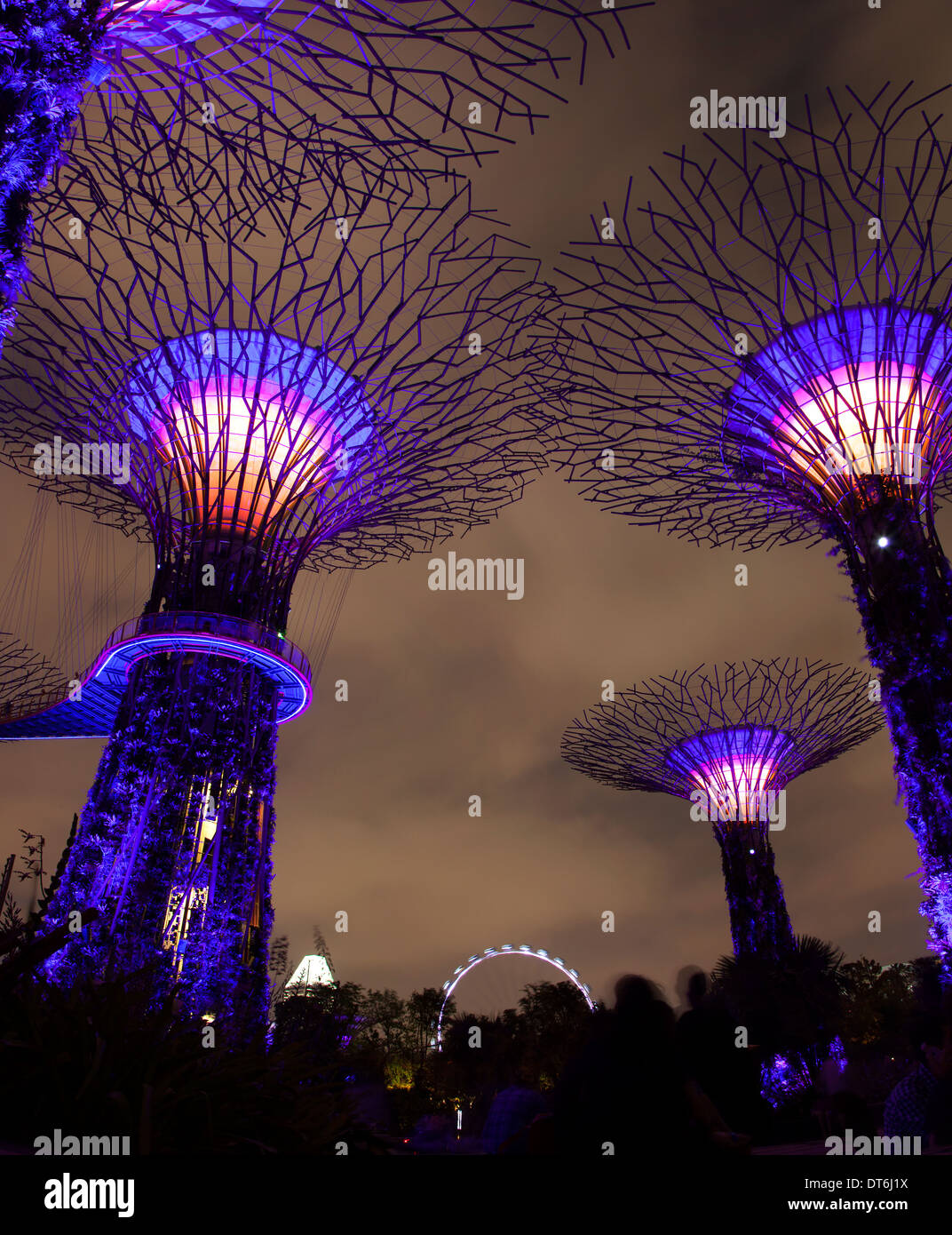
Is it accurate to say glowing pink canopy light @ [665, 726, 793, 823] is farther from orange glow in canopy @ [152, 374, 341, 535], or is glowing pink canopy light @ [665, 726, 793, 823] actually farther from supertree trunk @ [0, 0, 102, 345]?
supertree trunk @ [0, 0, 102, 345]

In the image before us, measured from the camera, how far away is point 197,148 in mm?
16969

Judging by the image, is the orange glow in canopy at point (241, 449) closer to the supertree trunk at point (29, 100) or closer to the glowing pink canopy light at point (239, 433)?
the glowing pink canopy light at point (239, 433)

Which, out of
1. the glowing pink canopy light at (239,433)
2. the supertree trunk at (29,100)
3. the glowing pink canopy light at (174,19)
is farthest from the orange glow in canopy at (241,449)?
the supertree trunk at (29,100)

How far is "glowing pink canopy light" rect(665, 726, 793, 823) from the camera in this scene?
26.5 meters

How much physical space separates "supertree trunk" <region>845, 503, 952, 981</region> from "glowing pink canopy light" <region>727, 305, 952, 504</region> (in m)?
1.08

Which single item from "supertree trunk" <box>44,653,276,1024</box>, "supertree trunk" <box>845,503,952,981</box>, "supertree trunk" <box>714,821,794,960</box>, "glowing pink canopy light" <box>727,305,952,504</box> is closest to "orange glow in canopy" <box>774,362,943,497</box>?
"glowing pink canopy light" <box>727,305,952,504</box>

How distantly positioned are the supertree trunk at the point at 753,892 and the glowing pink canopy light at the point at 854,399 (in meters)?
14.7

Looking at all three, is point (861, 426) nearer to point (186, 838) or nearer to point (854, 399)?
point (854, 399)

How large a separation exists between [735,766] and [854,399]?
1630cm

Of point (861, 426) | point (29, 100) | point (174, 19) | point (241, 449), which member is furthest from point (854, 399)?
point (29, 100)

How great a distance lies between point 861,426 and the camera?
13336 mm

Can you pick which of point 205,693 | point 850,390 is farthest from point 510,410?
point 205,693

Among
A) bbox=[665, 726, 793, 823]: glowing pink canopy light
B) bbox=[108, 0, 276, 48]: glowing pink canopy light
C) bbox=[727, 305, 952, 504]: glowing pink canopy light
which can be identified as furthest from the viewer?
bbox=[665, 726, 793, 823]: glowing pink canopy light
